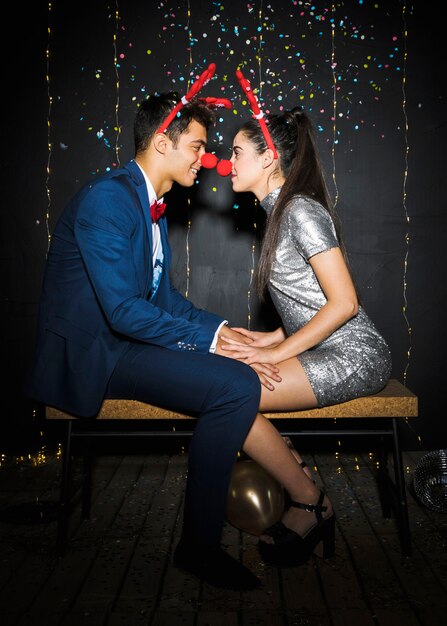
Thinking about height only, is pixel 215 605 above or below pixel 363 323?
below

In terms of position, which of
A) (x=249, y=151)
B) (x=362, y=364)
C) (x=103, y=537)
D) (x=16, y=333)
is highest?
(x=249, y=151)

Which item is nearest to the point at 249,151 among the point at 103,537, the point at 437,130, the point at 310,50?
the point at 310,50

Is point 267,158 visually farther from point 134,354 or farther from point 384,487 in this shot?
point 384,487

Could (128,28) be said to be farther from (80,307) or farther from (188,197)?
(80,307)

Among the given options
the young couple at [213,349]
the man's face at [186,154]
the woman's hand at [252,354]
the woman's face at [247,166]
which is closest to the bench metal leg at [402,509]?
the young couple at [213,349]

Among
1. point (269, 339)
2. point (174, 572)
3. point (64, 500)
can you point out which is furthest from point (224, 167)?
point (174, 572)

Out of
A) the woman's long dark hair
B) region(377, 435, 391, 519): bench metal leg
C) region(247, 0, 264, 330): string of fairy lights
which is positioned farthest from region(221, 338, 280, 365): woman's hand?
region(247, 0, 264, 330): string of fairy lights

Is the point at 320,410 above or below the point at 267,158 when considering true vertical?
below

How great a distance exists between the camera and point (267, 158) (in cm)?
257

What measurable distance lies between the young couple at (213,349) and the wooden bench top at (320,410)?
0.04m

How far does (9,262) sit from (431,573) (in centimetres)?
238

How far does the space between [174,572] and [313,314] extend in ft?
3.16

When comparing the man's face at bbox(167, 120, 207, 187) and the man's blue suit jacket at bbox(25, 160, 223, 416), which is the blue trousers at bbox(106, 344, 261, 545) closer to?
the man's blue suit jacket at bbox(25, 160, 223, 416)

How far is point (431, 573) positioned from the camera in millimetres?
2172
